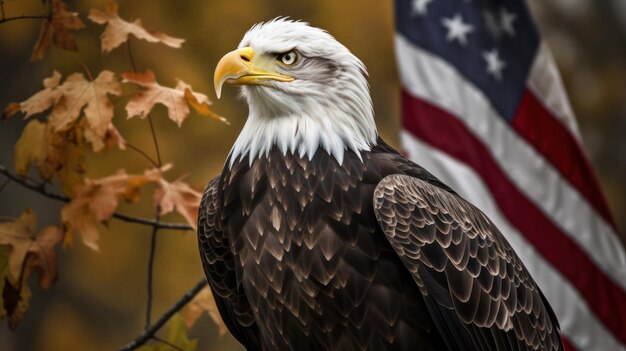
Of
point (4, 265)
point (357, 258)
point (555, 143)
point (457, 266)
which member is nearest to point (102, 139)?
point (4, 265)

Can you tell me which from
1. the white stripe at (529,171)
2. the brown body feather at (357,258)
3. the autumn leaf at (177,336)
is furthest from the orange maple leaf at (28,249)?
the white stripe at (529,171)

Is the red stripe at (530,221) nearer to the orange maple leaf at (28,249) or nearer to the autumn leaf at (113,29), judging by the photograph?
the autumn leaf at (113,29)

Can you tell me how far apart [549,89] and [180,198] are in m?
2.46

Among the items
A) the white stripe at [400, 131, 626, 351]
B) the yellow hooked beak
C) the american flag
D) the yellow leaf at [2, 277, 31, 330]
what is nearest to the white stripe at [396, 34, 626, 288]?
the american flag

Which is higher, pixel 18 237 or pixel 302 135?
pixel 302 135

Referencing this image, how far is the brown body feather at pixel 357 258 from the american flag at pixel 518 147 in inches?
82.6

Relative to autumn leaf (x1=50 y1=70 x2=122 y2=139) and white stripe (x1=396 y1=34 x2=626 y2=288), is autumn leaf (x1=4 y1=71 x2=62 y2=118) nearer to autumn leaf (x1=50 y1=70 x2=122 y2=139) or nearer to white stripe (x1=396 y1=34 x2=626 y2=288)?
autumn leaf (x1=50 y1=70 x2=122 y2=139)

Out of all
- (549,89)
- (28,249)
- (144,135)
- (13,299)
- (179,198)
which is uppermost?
(549,89)

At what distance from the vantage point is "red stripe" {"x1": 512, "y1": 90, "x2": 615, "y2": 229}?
4543 millimetres

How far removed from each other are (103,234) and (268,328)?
2775 mm

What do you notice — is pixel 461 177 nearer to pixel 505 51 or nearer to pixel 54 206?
pixel 505 51

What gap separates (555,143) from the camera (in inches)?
179

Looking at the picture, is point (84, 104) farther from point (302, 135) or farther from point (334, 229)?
point (334, 229)

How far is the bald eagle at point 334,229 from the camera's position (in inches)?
89.1
